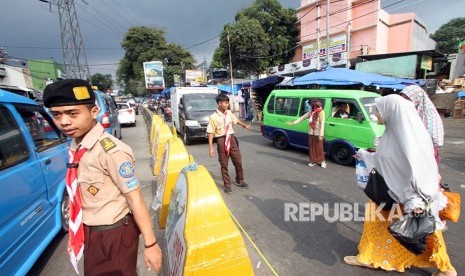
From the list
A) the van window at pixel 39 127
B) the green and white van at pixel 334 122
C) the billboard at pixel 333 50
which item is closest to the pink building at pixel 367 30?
the billboard at pixel 333 50

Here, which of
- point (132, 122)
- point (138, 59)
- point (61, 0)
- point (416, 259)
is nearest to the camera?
point (416, 259)

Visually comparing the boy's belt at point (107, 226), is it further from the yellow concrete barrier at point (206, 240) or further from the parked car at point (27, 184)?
the parked car at point (27, 184)

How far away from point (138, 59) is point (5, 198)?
44648 mm

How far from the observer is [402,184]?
2139 millimetres

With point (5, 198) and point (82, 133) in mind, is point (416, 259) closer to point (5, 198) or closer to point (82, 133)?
point (82, 133)

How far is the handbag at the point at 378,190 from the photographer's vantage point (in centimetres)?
233

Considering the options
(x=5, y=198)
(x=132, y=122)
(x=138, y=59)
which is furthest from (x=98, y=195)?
(x=138, y=59)

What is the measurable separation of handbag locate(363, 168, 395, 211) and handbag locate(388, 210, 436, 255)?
12.8 inches

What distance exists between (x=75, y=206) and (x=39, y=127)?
2388 mm

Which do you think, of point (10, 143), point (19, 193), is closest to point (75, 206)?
point (19, 193)

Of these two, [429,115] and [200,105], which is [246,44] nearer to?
[200,105]

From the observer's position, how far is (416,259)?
251 centimetres

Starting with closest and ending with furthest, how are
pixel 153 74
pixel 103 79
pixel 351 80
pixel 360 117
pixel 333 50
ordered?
pixel 360 117
pixel 351 80
pixel 333 50
pixel 153 74
pixel 103 79

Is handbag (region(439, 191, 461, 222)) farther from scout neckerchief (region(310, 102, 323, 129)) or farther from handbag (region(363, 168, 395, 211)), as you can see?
scout neckerchief (region(310, 102, 323, 129))
